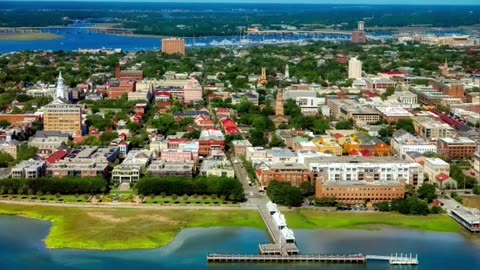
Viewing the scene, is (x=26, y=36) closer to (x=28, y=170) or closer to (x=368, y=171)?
(x=28, y=170)

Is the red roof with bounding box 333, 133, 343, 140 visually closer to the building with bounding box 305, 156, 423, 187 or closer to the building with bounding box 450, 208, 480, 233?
the building with bounding box 305, 156, 423, 187

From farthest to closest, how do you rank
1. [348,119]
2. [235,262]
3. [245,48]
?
[245,48] → [348,119] → [235,262]

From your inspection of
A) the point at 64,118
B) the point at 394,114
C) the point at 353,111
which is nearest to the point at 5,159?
the point at 64,118

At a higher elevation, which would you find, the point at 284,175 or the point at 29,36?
→ the point at 29,36

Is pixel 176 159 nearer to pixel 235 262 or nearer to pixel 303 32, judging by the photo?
pixel 235 262

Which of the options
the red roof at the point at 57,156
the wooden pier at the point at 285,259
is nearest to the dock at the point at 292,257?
the wooden pier at the point at 285,259

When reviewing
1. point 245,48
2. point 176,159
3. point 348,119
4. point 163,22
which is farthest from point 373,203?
point 163,22

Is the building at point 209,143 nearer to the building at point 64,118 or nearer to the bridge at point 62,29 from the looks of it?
the building at point 64,118

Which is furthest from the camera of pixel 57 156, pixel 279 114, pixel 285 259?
pixel 279 114
